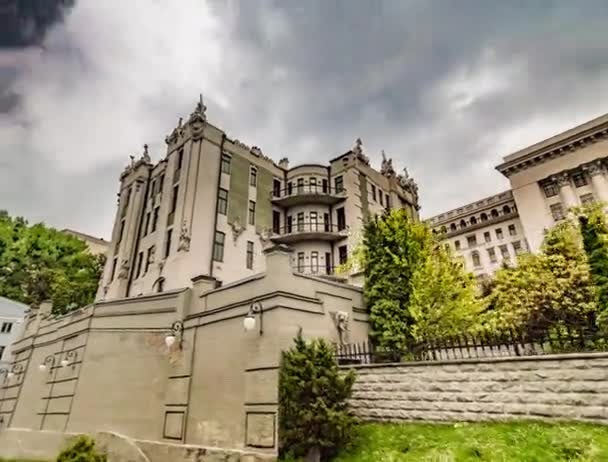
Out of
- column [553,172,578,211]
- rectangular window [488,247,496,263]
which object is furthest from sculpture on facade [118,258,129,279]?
rectangular window [488,247,496,263]

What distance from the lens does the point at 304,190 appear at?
90.9 feet

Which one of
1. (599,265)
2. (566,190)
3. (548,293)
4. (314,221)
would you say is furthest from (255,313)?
(566,190)

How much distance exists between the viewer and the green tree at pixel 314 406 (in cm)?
790

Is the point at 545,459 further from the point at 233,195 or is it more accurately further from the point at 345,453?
the point at 233,195

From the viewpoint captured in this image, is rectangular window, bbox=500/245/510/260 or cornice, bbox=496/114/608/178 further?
rectangular window, bbox=500/245/510/260

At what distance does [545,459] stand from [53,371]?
63.1ft

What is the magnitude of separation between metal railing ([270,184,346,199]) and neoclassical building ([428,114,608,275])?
8.12 m

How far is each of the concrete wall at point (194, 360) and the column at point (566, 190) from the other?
94.7 feet

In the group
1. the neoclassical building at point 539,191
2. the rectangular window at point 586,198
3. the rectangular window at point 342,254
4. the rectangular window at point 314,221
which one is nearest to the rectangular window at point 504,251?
the neoclassical building at point 539,191

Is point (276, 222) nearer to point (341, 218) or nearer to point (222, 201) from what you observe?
point (222, 201)

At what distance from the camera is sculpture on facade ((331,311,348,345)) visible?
11.4 m

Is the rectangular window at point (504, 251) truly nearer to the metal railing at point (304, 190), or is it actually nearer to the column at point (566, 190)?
the column at point (566, 190)

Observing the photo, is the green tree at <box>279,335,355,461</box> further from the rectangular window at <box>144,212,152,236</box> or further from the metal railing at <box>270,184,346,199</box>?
the rectangular window at <box>144,212,152,236</box>

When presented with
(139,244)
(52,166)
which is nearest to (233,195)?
(139,244)
